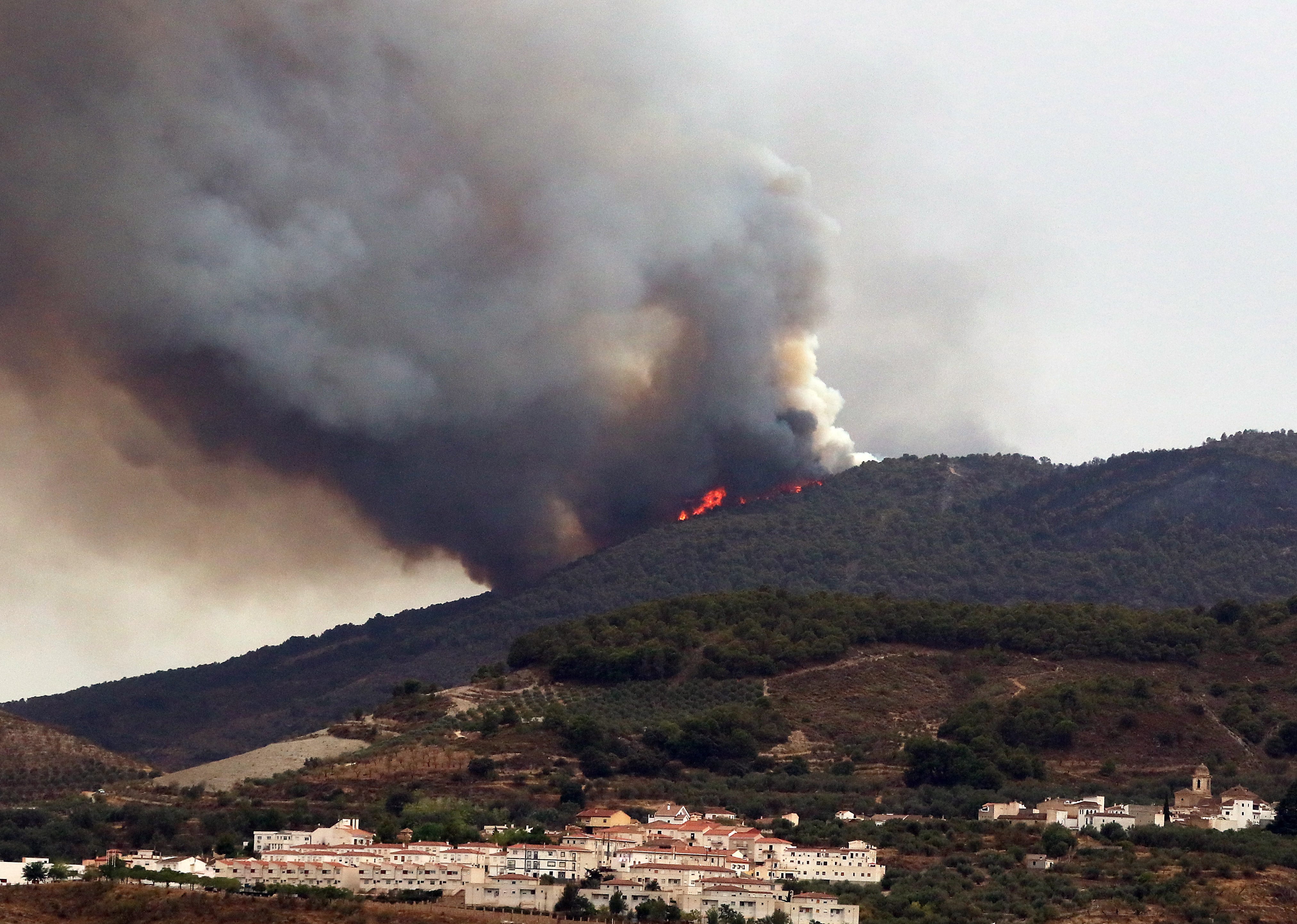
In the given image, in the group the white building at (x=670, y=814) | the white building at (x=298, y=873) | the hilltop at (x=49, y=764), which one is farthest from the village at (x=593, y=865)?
the hilltop at (x=49, y=764)

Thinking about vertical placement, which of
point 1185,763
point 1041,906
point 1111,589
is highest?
point 1111,589

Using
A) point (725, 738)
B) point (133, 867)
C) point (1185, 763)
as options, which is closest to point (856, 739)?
point (725, 738)

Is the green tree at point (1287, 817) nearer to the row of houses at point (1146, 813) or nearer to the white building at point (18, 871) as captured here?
the row of houses at point (1146, 813)

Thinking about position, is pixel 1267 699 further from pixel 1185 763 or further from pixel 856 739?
pixel 856 739

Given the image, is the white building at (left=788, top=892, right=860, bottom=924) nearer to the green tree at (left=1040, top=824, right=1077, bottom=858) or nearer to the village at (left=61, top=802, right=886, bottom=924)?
the village at (left=61, top=802, right=886, bottom=924)

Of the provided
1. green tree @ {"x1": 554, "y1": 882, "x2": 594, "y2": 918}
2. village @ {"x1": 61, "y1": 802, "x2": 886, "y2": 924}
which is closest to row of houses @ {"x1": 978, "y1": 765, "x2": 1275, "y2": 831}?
village @ {"x1": 61, "y1": 802, "x2": 886, "y2": 924}
